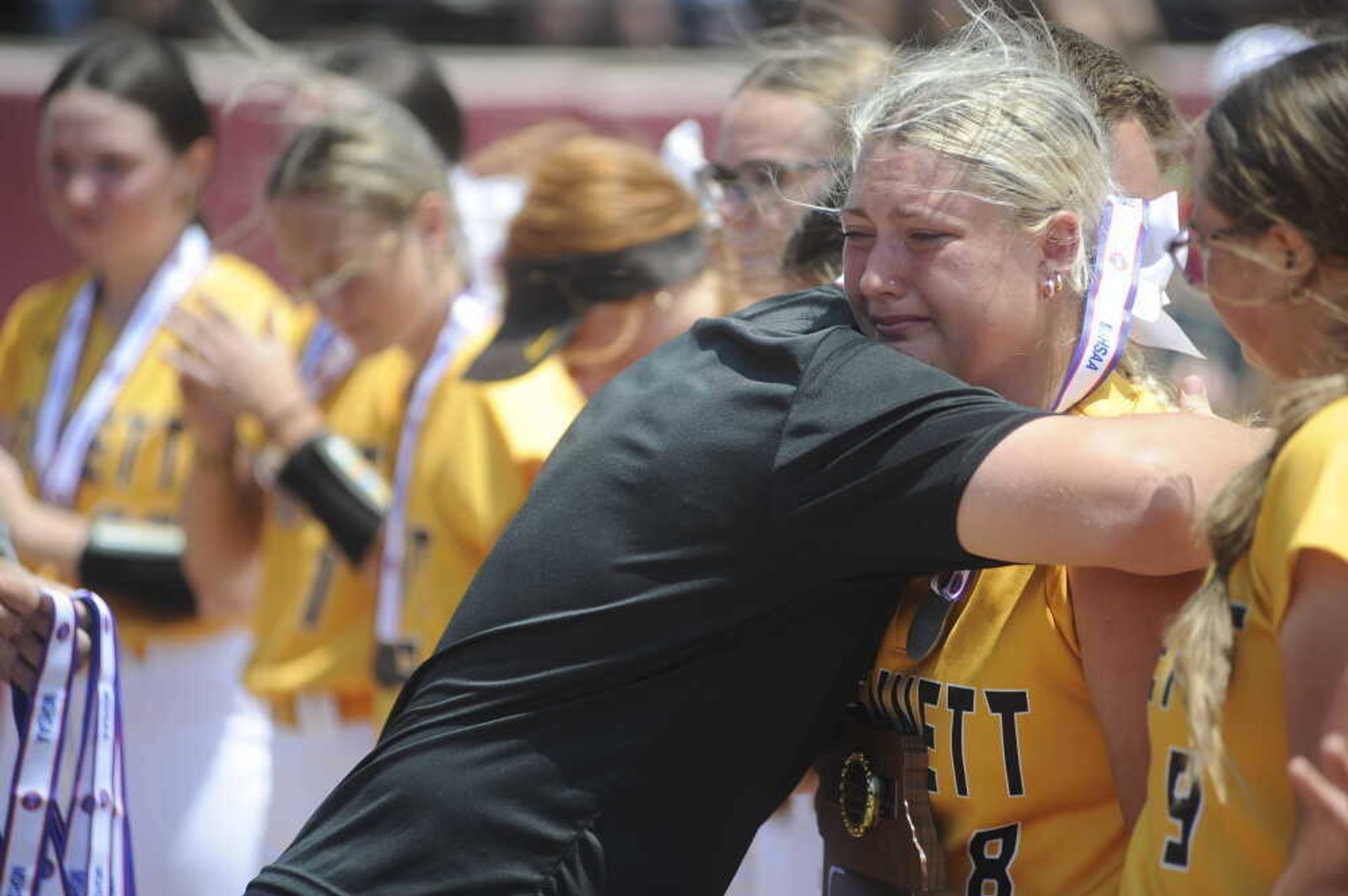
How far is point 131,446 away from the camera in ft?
15.3

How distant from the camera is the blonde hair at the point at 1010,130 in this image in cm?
208

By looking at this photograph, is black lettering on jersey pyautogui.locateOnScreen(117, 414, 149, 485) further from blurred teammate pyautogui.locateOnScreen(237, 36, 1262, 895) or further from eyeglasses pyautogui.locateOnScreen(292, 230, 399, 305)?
blurred teammate pyautogui.locateOnScreen(237, 36, 1262, 895)

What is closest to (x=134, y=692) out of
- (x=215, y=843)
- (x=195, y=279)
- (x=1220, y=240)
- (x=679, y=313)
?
(x=215, y=843)

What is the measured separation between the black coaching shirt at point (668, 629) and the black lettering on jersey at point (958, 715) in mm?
122

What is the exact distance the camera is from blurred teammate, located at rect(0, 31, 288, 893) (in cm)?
441

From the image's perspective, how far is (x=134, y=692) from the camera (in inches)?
180

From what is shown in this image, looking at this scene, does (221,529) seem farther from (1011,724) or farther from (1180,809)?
(1180,809)

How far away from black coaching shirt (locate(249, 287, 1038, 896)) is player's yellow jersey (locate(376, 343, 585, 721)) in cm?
146

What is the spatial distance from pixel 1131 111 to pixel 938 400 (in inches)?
29.2

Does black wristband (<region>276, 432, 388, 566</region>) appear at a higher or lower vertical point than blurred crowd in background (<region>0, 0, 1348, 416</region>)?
higher

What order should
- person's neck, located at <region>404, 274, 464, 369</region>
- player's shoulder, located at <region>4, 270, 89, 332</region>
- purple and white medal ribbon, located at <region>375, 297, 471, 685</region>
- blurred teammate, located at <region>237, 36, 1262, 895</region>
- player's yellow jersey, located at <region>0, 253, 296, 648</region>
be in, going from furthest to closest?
player's shoulder, located at <region>4, 270, 89, 332</region> → player's yellow jersey, located at <region>0, 253, 296, 648</region> → person's neck, located at <region>404, 274, 464, 369</region> → purple and white medal ribbon, located at <region>375, 297, 471, 685</region> → blurred teammate, located at <region>237, 36, 1262, 895</region>

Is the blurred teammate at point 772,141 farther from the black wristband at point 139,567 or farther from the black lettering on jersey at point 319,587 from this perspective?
the black wristband at point 139,567

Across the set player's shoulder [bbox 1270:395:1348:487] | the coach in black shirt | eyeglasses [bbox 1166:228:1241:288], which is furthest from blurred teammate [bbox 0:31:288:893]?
player's shoulder [bbox 1270:395:1348:487]

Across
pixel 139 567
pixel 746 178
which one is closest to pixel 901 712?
pixel 746 178
